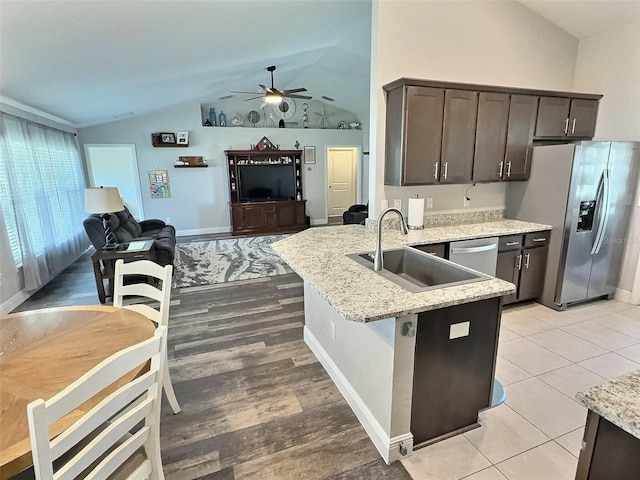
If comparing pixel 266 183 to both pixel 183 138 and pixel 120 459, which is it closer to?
pixel 183 138

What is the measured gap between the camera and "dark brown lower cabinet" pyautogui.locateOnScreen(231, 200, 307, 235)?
7625mm

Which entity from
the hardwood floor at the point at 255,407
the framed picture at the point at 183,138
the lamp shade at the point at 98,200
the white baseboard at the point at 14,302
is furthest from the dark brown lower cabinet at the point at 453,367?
the framed picture at the point at 183,138

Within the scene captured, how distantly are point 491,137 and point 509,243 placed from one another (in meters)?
1.09

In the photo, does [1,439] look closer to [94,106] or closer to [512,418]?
[512,418]

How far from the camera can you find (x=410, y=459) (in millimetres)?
1791

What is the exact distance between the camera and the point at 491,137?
133 inches

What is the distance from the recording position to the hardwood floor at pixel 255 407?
177cm

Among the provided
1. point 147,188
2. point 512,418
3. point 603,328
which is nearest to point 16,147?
point 147,188

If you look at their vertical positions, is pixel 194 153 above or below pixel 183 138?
below

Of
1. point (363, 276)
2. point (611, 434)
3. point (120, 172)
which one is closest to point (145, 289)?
point (363, 276)

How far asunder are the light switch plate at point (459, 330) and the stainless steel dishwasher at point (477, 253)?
4.42 ft

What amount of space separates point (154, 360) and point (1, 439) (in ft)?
1.42

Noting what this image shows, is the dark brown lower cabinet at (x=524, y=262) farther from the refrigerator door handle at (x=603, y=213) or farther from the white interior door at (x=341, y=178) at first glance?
the white interior door at (x=341, y=178)

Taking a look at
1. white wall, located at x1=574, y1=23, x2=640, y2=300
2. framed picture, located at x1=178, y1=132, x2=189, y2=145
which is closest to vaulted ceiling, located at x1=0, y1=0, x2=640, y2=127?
white wall, located at x1=574, y1=23, x2=640, y2=300
